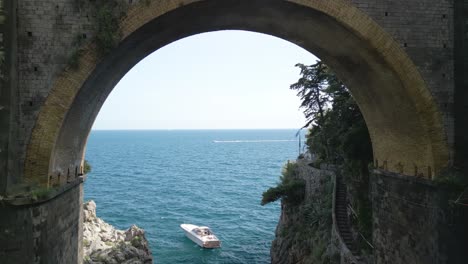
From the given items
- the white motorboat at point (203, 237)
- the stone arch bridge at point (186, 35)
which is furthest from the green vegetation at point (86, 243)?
the stone arch bridge at point (186, 35)

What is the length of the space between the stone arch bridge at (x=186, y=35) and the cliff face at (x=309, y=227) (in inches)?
288

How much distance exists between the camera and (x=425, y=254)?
1058cm

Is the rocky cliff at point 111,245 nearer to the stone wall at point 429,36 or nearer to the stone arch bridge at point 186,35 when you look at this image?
the stone arch bridge at point 186,35

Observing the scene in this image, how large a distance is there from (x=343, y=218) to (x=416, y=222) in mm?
9561

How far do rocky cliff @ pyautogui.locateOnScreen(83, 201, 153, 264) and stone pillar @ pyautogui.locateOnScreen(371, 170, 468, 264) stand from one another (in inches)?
615

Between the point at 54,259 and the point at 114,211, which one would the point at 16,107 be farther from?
the point at 114,211

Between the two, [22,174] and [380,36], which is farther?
[380,36]

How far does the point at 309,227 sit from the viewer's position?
935 inches

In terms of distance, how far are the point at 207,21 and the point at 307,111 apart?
25291mm

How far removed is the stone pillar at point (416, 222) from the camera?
971cm

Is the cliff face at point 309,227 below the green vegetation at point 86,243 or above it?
above

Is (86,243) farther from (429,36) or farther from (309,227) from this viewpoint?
(429,36)

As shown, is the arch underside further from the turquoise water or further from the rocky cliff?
the turquoise water

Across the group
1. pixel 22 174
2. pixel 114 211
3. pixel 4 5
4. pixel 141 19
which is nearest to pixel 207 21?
pixel 141 19
